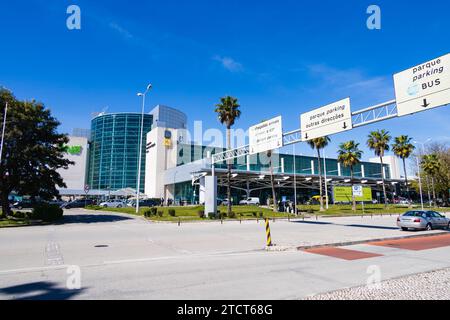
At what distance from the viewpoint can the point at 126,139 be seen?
11725 cm

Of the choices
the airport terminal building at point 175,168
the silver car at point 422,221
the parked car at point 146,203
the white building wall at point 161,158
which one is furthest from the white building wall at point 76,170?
the silver car at point 422,221

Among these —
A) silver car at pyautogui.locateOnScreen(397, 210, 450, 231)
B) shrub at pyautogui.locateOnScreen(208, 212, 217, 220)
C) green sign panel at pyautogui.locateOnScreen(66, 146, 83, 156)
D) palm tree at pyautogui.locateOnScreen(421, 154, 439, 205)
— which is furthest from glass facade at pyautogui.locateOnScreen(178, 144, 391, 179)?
silver car at pyautogui.locateOnScreen(397, 210, 450, 231)

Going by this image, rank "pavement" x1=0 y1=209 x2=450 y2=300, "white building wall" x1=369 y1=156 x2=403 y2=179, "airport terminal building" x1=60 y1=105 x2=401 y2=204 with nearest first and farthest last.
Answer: "pavement" x1=0 y1=209 x2=450 y2=300 < "airport terminal building" x1=60 y1=105 x2=401 y2=204 < "white building wall" x1=369 y1=156 x2=403 y2=179

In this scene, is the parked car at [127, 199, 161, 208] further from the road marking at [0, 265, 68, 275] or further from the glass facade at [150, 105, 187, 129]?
the glass facade at [150, 105, 187, 129]

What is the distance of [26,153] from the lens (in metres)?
24.9

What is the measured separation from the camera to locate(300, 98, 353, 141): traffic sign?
56.9ft

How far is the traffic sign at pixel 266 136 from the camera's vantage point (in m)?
22.1

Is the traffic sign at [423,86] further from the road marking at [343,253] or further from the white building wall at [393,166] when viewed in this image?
the white building wall at [393,166]

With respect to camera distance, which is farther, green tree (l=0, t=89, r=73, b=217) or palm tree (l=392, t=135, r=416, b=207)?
palm tree (l=392, t=135, r=416, b=207)

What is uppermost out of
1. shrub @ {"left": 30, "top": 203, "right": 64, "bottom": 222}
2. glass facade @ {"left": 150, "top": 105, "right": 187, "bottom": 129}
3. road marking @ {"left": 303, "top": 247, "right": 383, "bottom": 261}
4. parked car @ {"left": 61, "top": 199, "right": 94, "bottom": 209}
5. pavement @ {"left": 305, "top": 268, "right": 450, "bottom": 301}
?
glass facade @ {"left": 150, "top": 105, "right": 187, "bottom": 129}

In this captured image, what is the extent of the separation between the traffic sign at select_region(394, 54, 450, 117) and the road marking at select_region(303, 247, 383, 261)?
7.20 meters
